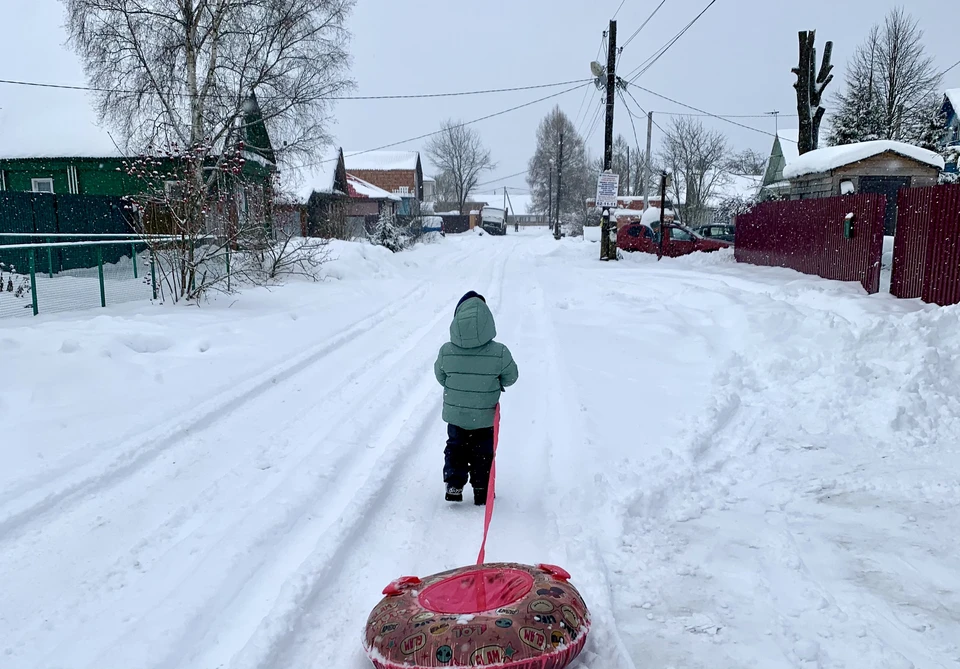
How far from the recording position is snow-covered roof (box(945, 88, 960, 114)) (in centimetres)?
3221

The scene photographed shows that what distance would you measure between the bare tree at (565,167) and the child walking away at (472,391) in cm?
7870

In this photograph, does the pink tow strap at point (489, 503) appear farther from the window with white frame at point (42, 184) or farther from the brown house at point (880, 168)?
the window with white frame at point (42, 184)

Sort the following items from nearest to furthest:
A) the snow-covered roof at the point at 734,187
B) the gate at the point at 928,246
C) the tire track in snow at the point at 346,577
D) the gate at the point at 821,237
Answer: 1. the tire track in snow at the point at 346,577
2. the gate at the point at 928,246
3. the gate at the point at 821,237
4. the snow-covered roof at the point at 734,187

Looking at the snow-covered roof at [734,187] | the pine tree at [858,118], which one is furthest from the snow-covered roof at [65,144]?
the snow-covered roof at [734,187]

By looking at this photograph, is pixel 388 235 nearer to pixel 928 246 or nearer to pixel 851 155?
pixel 851 155

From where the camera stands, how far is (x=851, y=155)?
2105cm

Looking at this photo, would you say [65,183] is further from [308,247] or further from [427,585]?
[427,585]

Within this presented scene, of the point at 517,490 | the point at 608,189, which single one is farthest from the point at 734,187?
the point at 517,490

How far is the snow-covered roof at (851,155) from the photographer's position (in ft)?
69.3

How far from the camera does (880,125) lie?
35.1 m

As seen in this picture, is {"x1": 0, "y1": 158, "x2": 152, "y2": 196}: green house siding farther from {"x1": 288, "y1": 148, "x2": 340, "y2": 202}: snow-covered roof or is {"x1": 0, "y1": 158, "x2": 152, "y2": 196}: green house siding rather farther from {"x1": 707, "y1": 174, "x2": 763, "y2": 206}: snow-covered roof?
{"x1": 707, "y1": 174, "x2": 763, "y2": 206}: snow-covered roof

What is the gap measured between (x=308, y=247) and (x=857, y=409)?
13633mm

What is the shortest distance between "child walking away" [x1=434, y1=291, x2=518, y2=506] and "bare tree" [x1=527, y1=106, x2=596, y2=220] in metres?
78.7

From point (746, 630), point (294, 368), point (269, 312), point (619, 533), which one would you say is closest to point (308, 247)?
point (269, 312)
